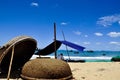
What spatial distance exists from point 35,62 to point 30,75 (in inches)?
26.1

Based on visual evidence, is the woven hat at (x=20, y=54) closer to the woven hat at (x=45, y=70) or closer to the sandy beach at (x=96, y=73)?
the woven hat at (x=45, y=70)

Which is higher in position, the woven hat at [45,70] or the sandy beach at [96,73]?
the woven hat at [45,70]

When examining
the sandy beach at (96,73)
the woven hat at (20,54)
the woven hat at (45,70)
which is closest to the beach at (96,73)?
the sandy beach at (96,73)

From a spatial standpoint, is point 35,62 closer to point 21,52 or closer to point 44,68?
point 44,68

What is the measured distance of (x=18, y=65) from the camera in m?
12.4

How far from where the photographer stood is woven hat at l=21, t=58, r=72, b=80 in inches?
A: 351

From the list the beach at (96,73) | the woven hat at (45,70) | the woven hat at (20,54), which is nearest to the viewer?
the woven hat at (45,70)

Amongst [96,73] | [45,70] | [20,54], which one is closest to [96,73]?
[96,73]

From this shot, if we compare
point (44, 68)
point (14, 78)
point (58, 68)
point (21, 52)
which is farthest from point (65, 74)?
point (21, 52)

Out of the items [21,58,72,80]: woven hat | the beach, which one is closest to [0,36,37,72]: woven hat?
[21,58,72,80]: woven hat

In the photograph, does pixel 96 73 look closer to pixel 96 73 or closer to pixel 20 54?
pixel 96 73

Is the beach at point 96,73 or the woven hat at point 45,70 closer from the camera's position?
the woven hat at point 45,70

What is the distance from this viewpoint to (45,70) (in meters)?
8.93

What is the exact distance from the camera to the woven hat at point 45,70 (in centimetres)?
892
